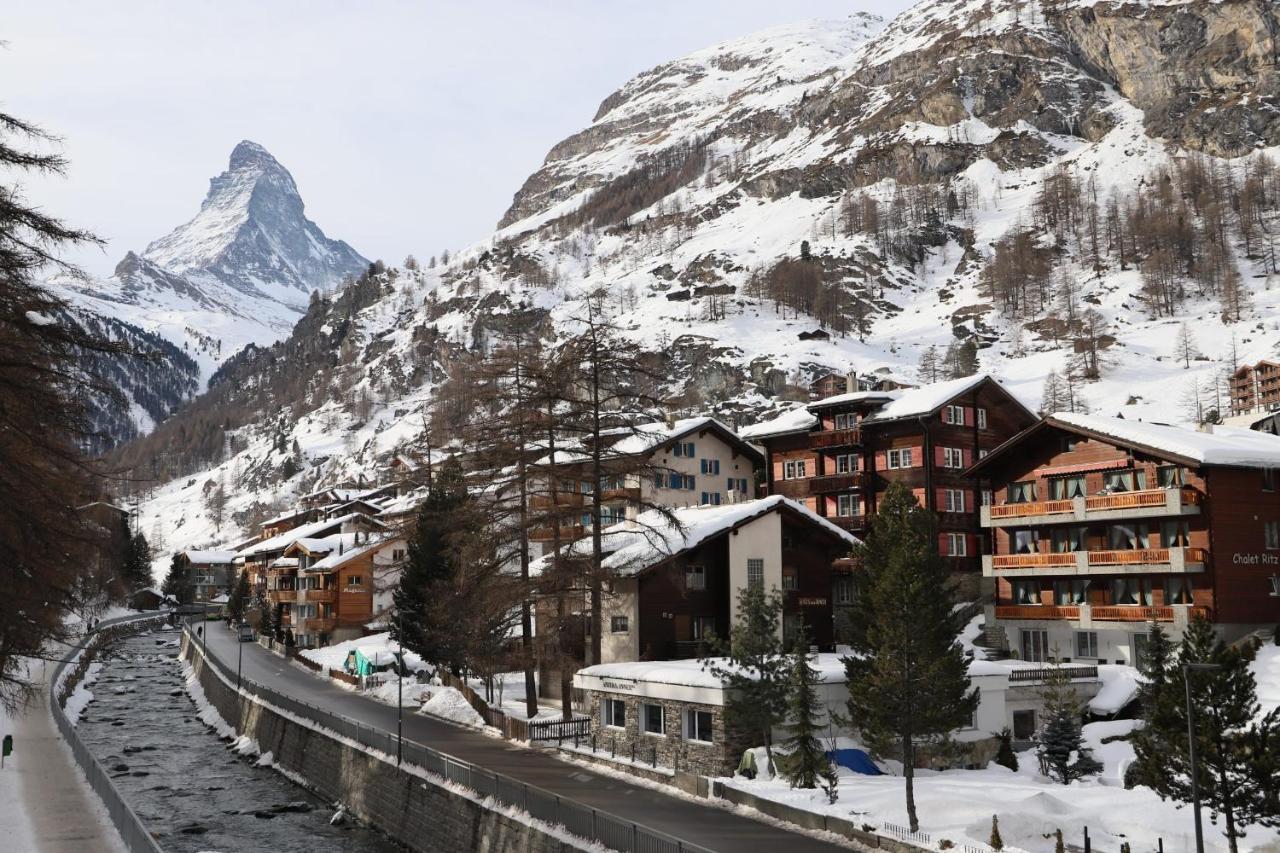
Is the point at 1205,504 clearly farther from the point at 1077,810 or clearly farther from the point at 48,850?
the point at 48,850

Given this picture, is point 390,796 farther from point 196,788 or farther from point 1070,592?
point 1070,592

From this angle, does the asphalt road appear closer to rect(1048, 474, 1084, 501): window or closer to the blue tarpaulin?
the blue tarpaulin

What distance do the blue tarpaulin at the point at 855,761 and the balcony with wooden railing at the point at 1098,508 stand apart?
21137 mm

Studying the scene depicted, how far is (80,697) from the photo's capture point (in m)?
80.2

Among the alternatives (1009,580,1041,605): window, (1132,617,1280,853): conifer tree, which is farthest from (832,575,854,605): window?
(1132,617,1280,853): conifer tree

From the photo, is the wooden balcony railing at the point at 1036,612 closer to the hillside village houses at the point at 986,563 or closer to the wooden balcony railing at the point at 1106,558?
the hillside village houses at the point at 986,563

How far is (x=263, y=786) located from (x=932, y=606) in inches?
1340

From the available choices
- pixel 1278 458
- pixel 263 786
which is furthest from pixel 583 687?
pixel 1278 458

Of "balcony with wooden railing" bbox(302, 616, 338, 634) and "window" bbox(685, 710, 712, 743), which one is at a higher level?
"balcony with wooden railing" bbox(302, 616, 338, 634)

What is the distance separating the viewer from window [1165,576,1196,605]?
173 feet

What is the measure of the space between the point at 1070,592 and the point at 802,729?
27.7 meters

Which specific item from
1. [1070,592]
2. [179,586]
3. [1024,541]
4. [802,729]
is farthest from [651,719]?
[179,586]

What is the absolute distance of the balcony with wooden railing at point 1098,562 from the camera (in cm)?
5203

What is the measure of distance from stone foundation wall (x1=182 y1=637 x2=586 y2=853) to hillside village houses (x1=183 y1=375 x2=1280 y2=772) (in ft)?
28.5
